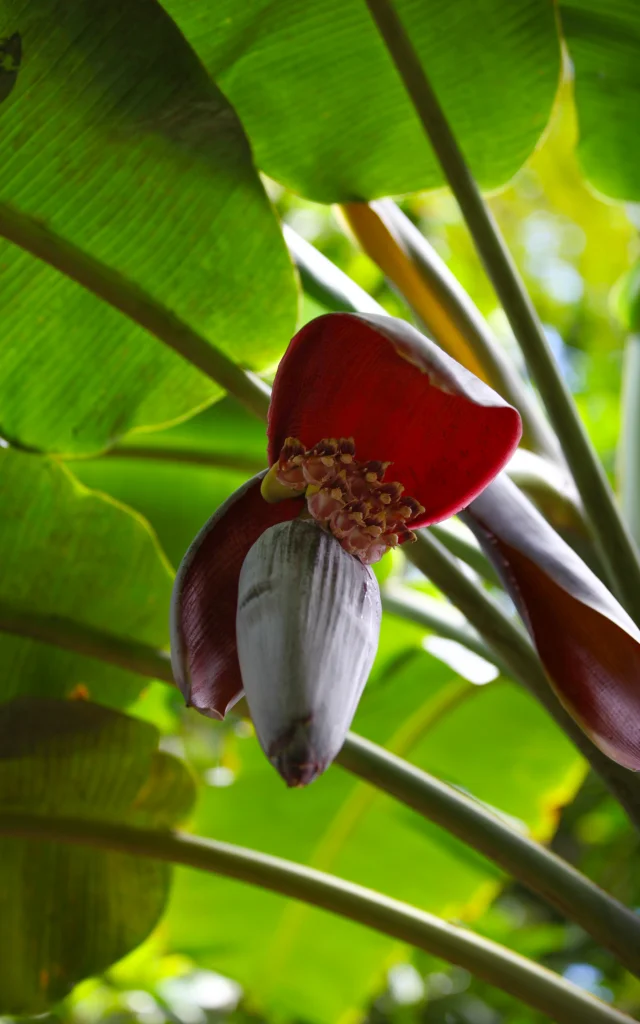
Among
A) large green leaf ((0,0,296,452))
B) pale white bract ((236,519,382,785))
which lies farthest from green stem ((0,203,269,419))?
pale white bract ((236,519,382,785))

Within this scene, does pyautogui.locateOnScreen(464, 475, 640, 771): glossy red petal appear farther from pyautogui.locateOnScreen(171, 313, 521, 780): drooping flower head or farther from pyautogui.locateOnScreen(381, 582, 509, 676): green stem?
pyautogui.locateOnScreen(381, 582, 509, 676): green stem

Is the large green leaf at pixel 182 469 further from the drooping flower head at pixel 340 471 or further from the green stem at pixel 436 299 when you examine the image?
the drooping flower head at pixel 340 471

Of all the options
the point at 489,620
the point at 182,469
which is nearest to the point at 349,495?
the point at 489,620

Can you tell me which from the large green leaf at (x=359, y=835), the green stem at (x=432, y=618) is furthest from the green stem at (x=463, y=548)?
the large green leaf at (x=359, y=835)

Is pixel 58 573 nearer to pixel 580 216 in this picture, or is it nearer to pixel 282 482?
pixel 282 482

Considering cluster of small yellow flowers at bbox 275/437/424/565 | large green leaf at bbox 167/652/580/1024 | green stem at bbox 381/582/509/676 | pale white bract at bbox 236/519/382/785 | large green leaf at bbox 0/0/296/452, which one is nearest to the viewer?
pale white bract at bbox 236/519/382/785

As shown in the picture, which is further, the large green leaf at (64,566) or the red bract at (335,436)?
the large green leaf at (64,566)

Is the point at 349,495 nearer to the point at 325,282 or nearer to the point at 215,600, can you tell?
the point at 215,600
